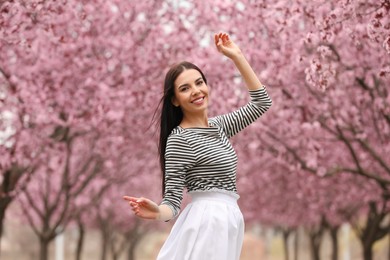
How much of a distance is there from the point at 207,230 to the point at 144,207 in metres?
0.51

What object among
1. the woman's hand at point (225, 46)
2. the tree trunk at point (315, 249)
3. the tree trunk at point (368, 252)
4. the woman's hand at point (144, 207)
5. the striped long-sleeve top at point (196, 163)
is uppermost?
the woman's hand at point (225, 46)

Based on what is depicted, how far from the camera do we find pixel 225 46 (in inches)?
207

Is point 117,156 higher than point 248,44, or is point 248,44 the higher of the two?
point 248,44

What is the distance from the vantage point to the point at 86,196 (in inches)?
1054

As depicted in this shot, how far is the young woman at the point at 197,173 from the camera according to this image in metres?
4.95

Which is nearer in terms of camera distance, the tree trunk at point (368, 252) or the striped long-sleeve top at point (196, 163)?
the striped long-sleeve top at point (196, 163)

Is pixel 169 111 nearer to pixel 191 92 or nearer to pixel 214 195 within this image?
pixel 191 92

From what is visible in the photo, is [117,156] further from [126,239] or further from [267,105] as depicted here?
[126,239]

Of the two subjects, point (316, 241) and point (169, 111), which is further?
point (316, 241)

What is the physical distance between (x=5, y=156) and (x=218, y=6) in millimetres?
4603

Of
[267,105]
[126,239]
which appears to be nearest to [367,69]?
[267,105]

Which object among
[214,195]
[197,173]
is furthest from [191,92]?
[214,195]

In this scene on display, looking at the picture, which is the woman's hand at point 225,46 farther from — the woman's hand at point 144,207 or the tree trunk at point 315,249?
the tree trunk at point 315,249

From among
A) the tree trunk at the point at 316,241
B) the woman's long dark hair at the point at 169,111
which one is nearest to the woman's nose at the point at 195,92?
the woman's long dark hair at the point at 169,111
